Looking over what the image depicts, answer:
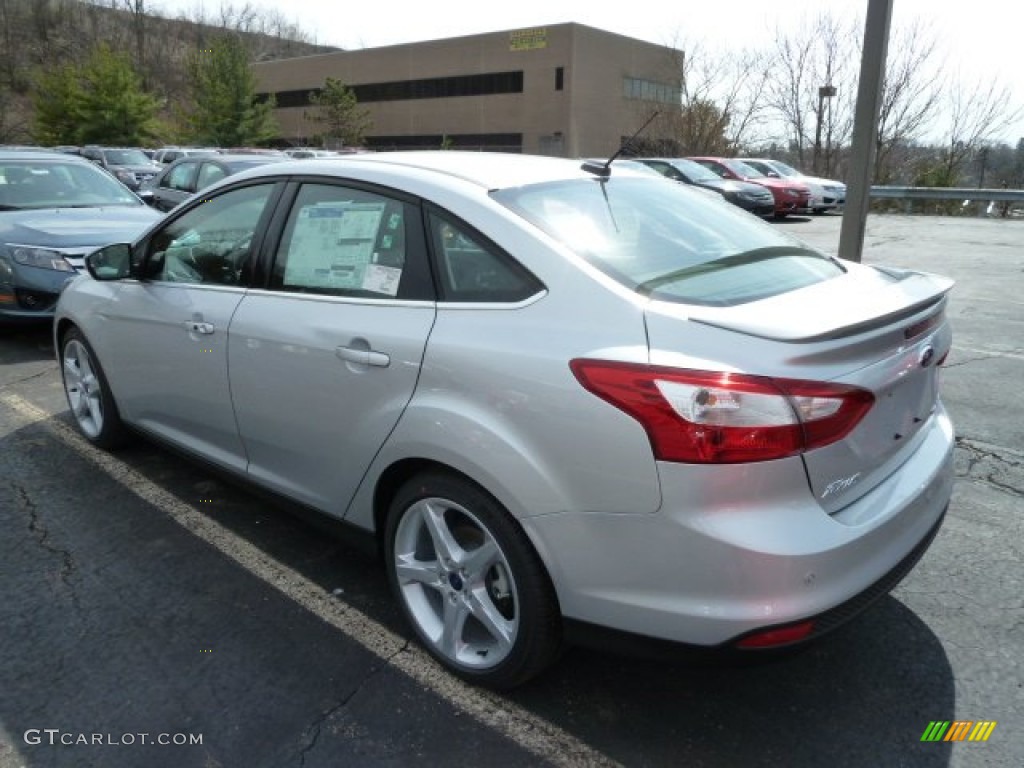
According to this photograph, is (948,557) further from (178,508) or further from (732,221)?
(178,508)

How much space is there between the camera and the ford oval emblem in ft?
7.76

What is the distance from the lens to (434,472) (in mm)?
2451

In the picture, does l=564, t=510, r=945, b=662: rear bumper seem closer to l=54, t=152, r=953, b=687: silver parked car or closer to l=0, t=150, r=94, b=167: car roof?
l=54, t=152, r=953, b=687: silver parked car

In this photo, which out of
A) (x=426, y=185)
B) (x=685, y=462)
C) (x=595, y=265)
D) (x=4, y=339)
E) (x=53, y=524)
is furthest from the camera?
(x=4, y=339)

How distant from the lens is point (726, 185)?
17.8 m

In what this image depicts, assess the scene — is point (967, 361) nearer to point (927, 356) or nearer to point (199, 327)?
point (927, 356)

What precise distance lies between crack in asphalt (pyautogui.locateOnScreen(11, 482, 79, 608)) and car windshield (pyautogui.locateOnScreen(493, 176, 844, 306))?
233 centimetres

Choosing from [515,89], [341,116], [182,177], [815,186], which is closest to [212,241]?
[182,177]

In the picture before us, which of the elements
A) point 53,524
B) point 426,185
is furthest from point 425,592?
point 53,524

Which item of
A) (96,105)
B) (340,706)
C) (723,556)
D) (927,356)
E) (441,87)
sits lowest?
(340,706)

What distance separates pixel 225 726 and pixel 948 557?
285 cm

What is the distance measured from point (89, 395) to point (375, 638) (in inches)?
110

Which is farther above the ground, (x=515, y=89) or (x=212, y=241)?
(x=515, y=89)

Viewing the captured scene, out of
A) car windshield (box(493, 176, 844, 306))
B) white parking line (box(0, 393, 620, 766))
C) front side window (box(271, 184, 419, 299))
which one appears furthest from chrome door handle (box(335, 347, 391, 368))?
white parking line (box(0, 393, 620, 766))
